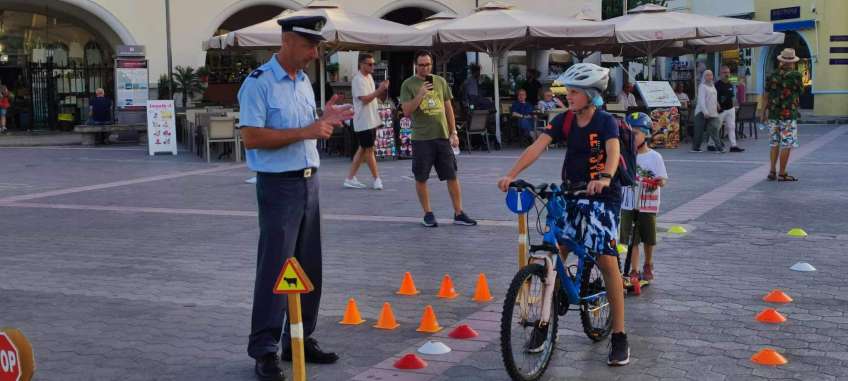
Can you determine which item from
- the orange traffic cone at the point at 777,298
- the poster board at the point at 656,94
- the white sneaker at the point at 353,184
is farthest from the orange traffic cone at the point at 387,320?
the poster board at the point at 656,94

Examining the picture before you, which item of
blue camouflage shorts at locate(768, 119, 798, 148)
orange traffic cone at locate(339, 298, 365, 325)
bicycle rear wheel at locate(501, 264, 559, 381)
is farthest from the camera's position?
blue camouflage shorts at locate(768, 119, 798, 148)

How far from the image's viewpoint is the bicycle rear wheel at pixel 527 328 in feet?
15.4

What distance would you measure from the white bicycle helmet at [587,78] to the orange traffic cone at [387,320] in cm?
181

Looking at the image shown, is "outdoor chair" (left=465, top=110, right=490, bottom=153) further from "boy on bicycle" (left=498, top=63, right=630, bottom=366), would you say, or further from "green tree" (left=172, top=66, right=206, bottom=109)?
"boy on bicycle" (left=498, top=63, right=630, bottom=366)

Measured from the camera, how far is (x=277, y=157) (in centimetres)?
498

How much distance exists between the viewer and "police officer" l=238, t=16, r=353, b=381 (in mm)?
4898

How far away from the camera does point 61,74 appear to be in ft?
89.3

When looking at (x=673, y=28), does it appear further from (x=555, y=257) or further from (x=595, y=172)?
(x=555, y=257)

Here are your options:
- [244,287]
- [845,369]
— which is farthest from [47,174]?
[845,369]

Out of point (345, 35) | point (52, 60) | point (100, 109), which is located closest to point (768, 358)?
point (345, 35)

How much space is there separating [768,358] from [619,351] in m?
0.76

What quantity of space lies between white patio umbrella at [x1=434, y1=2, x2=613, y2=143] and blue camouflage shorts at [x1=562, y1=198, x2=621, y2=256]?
47.9 ft

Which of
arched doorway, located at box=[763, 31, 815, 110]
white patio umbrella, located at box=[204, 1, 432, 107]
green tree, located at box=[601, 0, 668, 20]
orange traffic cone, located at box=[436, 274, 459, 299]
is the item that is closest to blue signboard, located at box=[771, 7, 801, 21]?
arched doorway, located at box=[763, 31, 815, 110]

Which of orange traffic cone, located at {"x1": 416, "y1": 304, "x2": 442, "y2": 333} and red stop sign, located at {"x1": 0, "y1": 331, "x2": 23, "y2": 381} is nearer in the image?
red stop sign, located at {"x1": 0, "y1": 331, "x2": 23, "y2": 381}
